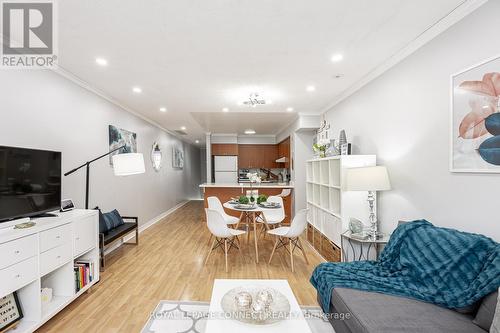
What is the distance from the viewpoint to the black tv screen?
1.95 metres

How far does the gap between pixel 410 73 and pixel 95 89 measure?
13.8 feet

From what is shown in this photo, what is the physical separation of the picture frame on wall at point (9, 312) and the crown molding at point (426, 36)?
13.8 ft

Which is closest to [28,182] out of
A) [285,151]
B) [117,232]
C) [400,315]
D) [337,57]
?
[117,232]

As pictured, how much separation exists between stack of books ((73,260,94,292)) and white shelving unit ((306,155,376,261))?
309 centimetres

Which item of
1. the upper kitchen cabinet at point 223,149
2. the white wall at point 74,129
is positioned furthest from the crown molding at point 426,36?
the upper kitchen cabinet at point 223,149

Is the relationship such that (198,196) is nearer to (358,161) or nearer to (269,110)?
(269,110)

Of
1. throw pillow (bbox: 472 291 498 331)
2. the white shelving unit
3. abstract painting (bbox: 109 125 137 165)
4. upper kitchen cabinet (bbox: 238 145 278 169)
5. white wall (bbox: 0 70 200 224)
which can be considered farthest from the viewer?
upper kitchen cabinet (bbox: 238 145 278 169)

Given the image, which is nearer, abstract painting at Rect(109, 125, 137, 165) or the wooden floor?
the wooden floor

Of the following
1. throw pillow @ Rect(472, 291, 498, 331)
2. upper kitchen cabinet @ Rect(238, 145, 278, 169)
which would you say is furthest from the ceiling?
upper kitchen cabinet @ Rect(238, 145, 278, 169)

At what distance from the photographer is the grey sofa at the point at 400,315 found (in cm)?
141

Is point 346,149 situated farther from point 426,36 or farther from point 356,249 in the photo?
point 426,36

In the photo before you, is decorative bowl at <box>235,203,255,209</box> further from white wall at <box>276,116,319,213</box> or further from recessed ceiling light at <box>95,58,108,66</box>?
recessed ceiling light at <box>95,58,108,66</box>

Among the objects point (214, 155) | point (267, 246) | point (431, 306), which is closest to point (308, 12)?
point (431, 306)

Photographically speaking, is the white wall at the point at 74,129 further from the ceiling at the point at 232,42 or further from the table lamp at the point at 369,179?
the table lamp at the point at 369,179
